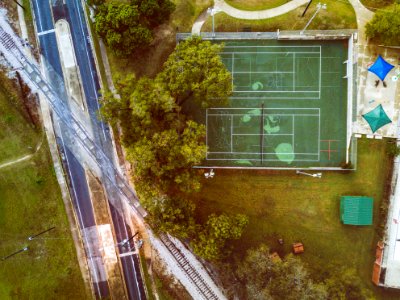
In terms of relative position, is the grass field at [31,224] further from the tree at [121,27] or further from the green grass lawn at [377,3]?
the green grass lawn at [377,3]

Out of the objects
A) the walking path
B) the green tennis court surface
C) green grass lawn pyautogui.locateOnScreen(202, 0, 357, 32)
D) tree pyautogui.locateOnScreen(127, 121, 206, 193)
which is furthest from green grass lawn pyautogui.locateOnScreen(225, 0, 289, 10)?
tree pyautogui.locateOnScreen(127, 121, 206, 193)

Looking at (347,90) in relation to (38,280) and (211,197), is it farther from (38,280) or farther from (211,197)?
(38,280)

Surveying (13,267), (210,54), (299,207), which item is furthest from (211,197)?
(13,267)

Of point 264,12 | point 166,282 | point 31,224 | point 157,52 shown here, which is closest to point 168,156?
point 157,52

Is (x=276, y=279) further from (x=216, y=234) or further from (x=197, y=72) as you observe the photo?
(x=197, y=72)

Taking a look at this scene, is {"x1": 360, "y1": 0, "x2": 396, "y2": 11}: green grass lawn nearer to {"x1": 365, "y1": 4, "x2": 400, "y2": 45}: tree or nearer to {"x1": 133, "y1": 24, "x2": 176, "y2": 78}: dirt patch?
{"x1": 365, "y1": 4, "x2": 400, "y2": 45}: tree

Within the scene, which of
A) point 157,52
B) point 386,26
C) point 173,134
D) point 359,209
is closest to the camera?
point 173,134
